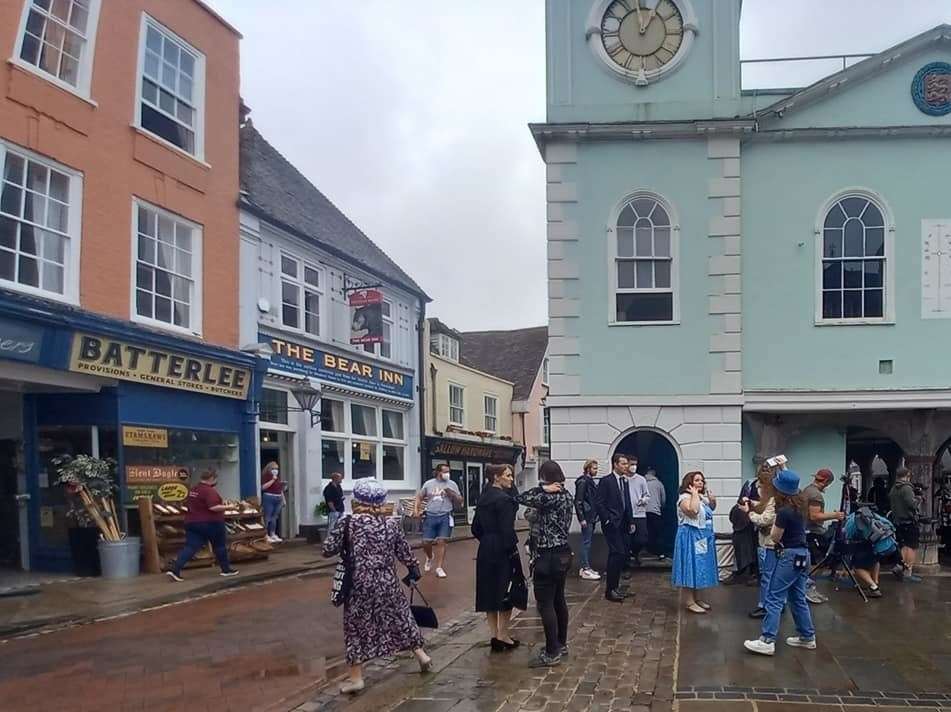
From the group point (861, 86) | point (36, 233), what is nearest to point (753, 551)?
point (861, 86)

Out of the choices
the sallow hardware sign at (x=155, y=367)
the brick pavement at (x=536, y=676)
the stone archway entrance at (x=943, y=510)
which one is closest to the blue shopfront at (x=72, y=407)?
the sallow hardware sign at (x=155, y=367)

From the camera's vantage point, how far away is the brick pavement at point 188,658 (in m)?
6.95

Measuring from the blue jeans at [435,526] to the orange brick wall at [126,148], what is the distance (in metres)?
5.50

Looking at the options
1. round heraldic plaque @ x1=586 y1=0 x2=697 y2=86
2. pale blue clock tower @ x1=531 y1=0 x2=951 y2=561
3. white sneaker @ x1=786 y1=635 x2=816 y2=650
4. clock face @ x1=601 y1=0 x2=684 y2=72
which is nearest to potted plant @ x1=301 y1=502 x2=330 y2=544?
pale blue clock tower @ x1=531 y1=0 x2=951 y2=561

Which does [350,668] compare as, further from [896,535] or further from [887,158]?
[887,158]

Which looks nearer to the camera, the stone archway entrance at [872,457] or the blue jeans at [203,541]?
the blue jeans at [203,541]

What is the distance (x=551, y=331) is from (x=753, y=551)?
3.92 metres

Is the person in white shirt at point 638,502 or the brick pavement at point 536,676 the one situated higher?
the person in white shirt at point 638,502

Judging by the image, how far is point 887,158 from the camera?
513 inches

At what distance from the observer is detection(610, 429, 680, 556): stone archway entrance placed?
13.9 metres

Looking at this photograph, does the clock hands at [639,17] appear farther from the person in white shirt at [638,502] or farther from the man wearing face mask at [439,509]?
the man wearing face mask at [439,509]

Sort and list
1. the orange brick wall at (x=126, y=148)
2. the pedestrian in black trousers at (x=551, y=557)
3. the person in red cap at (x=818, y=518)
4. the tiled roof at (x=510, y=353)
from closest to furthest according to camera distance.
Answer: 1. the pedestrian in black trousers at (x=551, y=557)
2. the person in red cap at (x=818, y=518)
3. the orange brick wall at (x=126, y=148)
4. the tiled roof at (x=510, y=353)

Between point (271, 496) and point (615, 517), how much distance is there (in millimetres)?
8915

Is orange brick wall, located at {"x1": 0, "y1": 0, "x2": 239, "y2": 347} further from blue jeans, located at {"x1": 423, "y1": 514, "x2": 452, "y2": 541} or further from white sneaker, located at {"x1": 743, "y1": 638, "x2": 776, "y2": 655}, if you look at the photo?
white sneaker, located at {"x1": 743, "y1": 638, "x2": 776, "y2": 655}
